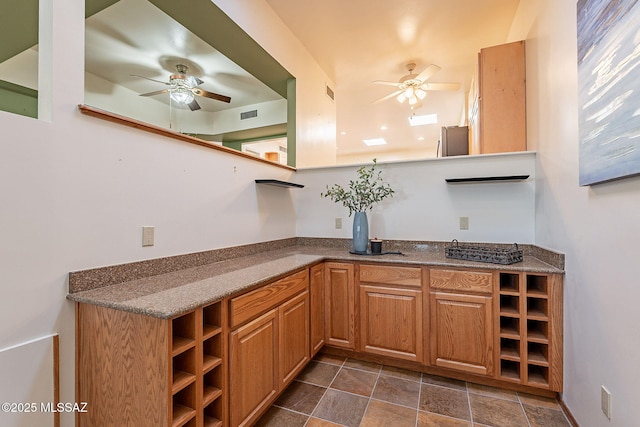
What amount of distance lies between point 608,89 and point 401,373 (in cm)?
205

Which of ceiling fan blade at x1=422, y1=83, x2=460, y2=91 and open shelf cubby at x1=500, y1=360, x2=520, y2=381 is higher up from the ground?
ceiling fan blade at x1=422, y1=83, x2=460, y2=91

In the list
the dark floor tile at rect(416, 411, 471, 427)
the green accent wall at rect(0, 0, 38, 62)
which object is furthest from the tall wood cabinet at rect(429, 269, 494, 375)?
the green accent wall at rect(0, 0, 38, 62)

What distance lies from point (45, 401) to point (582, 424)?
8.42 ft

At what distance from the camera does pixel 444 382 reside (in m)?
2.04

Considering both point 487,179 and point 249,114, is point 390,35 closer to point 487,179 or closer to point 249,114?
point 487,179

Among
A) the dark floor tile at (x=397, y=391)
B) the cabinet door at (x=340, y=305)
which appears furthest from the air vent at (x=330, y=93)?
the dark floor tile at (x=397, y=391)

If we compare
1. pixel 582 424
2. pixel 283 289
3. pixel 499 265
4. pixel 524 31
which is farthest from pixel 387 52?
pixel 582 424

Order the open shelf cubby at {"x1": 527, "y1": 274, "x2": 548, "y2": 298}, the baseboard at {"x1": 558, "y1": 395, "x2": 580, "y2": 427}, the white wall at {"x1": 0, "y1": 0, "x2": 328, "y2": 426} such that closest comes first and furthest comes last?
the white wall at {"x1": 0, "y1": 0, "x2": 328, "y2": 426} < the baseboard at {"x1": 558, "y1": 395, "x2": 580, "y2": 427} < the open shelf cubby at {"x1": 527, "y1": 274, "x2": 548, "y2": 298}

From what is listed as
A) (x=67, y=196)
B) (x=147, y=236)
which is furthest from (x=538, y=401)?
(x=67, y=196)

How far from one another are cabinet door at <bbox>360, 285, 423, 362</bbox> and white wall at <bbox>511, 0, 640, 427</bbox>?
0.87m

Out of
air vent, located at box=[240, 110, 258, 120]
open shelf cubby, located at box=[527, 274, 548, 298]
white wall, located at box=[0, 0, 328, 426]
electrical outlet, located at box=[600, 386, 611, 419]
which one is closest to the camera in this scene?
white wall, located at box=[0, 0, 328, 426]

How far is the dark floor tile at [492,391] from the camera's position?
1.89 m

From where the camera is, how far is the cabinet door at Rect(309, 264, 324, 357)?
2162 mm

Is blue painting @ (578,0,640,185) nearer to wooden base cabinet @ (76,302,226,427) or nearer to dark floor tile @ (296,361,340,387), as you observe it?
wooden base cabinet @ (76,302,226,427)
